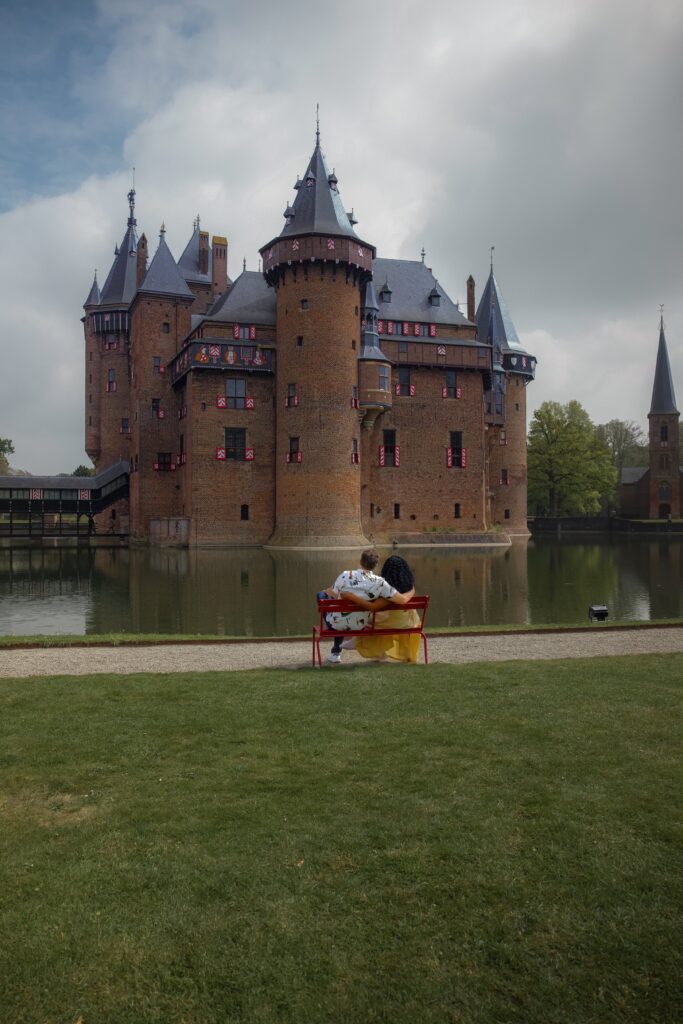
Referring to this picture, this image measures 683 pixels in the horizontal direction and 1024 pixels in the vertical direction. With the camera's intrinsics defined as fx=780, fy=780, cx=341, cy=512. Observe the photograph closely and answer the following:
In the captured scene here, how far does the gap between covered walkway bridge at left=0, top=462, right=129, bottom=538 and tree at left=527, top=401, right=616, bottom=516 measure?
34600mm

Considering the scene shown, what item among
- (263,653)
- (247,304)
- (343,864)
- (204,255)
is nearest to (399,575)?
(263,653)

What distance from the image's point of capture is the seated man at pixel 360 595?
8031 millimetres

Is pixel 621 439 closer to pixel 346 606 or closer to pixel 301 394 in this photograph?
pixel 301 394

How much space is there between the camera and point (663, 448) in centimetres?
7612

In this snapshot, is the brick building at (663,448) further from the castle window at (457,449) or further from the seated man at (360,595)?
the seated man at (360,595)

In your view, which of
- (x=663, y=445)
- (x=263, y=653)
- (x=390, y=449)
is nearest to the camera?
(x=263, y=653)

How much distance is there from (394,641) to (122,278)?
5073 cm

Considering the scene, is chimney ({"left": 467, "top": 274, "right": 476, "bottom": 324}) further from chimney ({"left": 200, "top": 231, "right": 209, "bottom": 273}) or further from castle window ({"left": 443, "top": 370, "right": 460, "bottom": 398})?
chimney ({"left": 200, "top": 231, "right": 209, "bottom": 273})

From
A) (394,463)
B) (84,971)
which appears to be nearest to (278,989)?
(84,971)

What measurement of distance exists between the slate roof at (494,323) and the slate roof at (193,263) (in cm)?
1925

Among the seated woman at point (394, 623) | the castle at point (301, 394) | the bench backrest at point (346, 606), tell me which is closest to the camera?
the bench backrest at point (346, 606)

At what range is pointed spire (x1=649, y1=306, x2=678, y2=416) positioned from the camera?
75.8m

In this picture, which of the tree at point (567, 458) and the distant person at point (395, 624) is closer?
the distant person at point (395, 624)

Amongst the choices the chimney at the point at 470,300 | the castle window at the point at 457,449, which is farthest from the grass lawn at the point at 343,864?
the chimney at the point at 470,300
